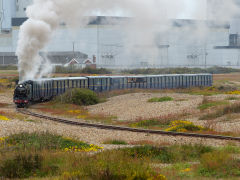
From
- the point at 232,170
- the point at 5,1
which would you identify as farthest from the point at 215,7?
the point at 5,1

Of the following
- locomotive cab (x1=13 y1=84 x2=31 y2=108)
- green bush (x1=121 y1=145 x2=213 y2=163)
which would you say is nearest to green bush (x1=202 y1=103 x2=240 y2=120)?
green bush (x1=121 y1=145 x2=213 y2=163)

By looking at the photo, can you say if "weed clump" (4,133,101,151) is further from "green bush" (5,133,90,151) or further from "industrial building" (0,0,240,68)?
"industrial building" (0,0,240,68)

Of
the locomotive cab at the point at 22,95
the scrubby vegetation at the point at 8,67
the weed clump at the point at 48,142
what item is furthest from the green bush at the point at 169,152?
the scrubby vegetation at the point at 8,67

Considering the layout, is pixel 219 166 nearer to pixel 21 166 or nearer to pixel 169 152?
pixel 169 152

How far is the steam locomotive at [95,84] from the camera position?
37.2m

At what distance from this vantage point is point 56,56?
99.0 metres

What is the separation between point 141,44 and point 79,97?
3551 cm

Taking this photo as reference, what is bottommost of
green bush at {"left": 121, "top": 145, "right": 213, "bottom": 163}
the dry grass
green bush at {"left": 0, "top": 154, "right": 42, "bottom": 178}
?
the dry grass

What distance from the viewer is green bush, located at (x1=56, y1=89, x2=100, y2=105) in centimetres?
4112

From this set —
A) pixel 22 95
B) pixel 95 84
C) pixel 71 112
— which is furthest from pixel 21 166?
pixel 95 84

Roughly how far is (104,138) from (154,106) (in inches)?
559

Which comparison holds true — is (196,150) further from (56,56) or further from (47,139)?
(56,56)

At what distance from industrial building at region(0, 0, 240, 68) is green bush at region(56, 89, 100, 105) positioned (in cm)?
2194

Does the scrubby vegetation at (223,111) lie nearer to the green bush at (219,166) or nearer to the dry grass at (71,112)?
the dry grass at (71,112)
